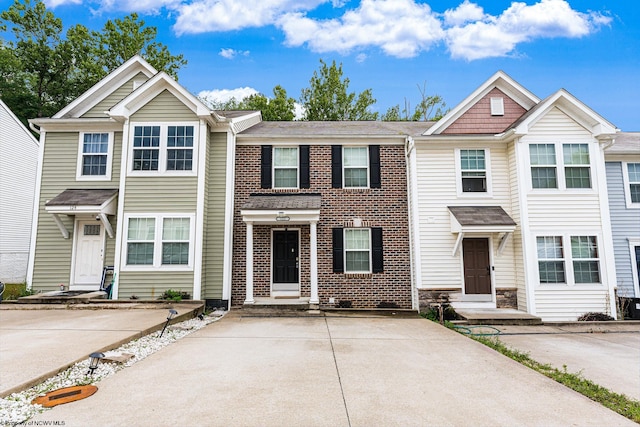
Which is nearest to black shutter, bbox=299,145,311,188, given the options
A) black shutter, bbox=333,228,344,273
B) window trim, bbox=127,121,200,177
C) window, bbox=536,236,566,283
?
black shutter, bbox=333,228,344,273

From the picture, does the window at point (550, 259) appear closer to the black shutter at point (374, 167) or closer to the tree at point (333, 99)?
the black shutter at point (374, 167)

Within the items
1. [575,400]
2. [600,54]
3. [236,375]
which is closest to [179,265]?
[236,375]

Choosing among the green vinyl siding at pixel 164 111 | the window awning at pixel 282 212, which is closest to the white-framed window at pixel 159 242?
the window awning at pixel 282 212

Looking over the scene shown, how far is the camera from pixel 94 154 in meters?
10.5

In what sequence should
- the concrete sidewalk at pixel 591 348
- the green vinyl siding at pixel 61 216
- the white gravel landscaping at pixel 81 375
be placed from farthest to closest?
the green vinyl siding at pixel 61 216
the concrete sidewalk at pixel 591 348
the white gravel landscaping at pixel 81 375

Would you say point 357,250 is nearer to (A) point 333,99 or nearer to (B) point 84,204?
(B) point 84,204

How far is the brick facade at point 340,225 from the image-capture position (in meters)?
10.4

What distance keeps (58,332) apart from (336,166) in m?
8.18

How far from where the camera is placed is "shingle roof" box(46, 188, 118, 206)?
953 centimetres

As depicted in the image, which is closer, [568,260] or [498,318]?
[498,318]

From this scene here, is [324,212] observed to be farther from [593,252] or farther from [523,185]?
[593,252]

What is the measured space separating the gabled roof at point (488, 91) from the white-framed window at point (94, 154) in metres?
10.2

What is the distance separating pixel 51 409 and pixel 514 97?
13.2 meters

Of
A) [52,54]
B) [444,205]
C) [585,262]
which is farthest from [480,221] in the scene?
[52,54]
